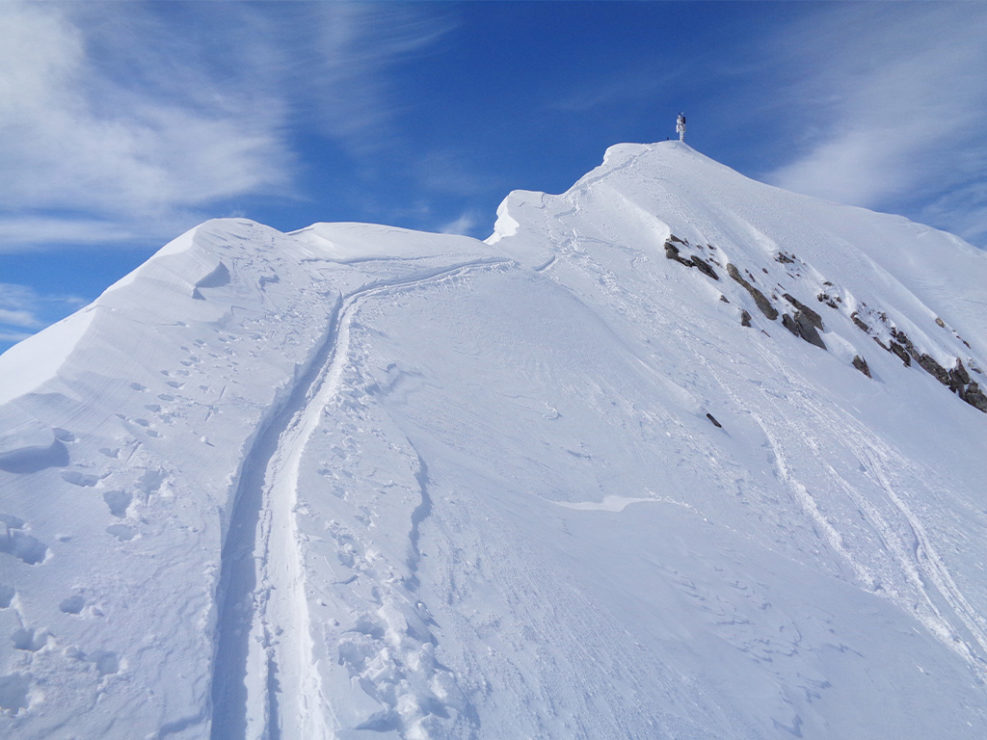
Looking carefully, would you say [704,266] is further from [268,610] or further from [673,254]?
[268,610]

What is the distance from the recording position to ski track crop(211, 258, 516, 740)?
376 centimetres

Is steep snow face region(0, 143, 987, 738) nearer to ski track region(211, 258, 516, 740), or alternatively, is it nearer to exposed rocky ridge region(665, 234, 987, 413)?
ski track region(211, 258, 516, 740)

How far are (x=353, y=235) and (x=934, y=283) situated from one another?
1356 inches

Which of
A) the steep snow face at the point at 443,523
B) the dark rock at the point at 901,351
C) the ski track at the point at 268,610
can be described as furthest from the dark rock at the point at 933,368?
the ski track at the point at 268,610

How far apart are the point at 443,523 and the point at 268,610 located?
221 cm

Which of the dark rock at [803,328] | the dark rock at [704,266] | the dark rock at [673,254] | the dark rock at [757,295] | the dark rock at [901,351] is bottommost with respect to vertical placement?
the dark rock at [901,351]

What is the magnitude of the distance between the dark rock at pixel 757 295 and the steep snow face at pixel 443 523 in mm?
5497

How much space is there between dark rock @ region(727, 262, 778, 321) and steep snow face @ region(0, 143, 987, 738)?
5.50 metres

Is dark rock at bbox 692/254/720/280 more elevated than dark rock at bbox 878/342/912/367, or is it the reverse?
dark rock at bbox 692/254/720/280

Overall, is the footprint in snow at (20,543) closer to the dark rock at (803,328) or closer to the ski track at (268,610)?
the ski track at (268,610)

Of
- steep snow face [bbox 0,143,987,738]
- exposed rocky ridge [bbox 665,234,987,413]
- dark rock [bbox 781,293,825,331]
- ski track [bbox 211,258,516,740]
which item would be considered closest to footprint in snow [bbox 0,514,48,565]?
steep snow face [bbox 0,143,987,738]

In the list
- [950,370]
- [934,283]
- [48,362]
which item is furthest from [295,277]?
[934,283]

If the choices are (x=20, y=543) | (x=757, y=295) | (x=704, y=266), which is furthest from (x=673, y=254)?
(x=20, y=543)

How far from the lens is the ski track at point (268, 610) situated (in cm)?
376
